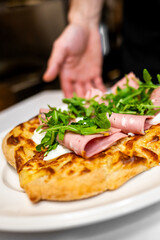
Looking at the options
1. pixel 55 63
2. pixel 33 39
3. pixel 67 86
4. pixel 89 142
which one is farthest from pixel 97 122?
pixel 33 39

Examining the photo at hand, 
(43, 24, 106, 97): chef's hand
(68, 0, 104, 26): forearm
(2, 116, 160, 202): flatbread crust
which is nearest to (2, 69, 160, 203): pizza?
(2, 116, 160, 202): flatbread crust

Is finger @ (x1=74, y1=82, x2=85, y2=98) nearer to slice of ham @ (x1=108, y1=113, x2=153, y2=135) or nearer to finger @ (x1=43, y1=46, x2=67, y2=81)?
finger @ (x1=43, y1=46, x2=67, y2=81)

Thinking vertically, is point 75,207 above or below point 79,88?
above

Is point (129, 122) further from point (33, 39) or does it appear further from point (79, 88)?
point (33, 39)

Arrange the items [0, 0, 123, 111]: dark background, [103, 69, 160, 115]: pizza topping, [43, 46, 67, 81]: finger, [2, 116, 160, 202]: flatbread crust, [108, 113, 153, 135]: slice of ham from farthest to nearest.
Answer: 1. [0, 0, 123, 111]: dark background
2. [43, 46, 67, 81]: finger
3. [103, 69, 160, 115]: pizza topping
4. [108, 113, 153, 135]: slice of ham
5. [2, 116, 160, 202]: flatbread crust

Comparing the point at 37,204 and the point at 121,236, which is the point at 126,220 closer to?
the point at 121,236

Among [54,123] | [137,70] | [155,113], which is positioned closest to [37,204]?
[54,123]
